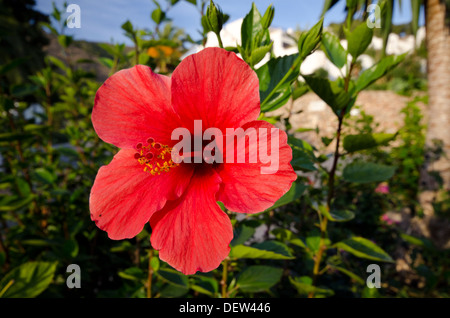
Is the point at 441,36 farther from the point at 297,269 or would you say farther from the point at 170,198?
the point at 170,198

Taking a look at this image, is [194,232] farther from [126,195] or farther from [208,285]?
[208,285]

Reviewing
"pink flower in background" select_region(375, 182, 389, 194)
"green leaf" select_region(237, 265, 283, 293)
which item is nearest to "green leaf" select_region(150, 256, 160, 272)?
"green leaf" select_region(237, 265, 283, 293)

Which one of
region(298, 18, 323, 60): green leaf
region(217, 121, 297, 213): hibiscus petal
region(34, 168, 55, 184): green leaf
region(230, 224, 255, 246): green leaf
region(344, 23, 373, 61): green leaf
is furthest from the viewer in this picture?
region(34, 168, 55, 184): green leaf

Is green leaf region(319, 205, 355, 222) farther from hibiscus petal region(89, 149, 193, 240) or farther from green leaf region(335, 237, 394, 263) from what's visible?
hibiscus petal region(89, 149, 193, 240)

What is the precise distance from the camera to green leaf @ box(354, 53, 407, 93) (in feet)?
2.71

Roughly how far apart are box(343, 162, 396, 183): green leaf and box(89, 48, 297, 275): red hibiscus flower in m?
0.62

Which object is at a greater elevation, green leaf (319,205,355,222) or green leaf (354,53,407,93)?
green leaf (354,53,407,93)

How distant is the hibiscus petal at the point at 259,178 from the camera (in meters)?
0.52

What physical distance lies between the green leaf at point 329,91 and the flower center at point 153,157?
0.41 m

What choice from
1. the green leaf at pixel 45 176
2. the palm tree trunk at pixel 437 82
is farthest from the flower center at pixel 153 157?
the palm tree trunk at pixel 437 82

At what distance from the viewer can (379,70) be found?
842 mm

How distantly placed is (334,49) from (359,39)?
6.1 inches

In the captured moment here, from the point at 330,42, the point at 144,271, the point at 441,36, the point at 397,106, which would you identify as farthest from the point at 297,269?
the point at 397,106

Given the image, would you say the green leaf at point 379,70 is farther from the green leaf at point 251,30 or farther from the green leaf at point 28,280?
the green leaf at point 28,280
